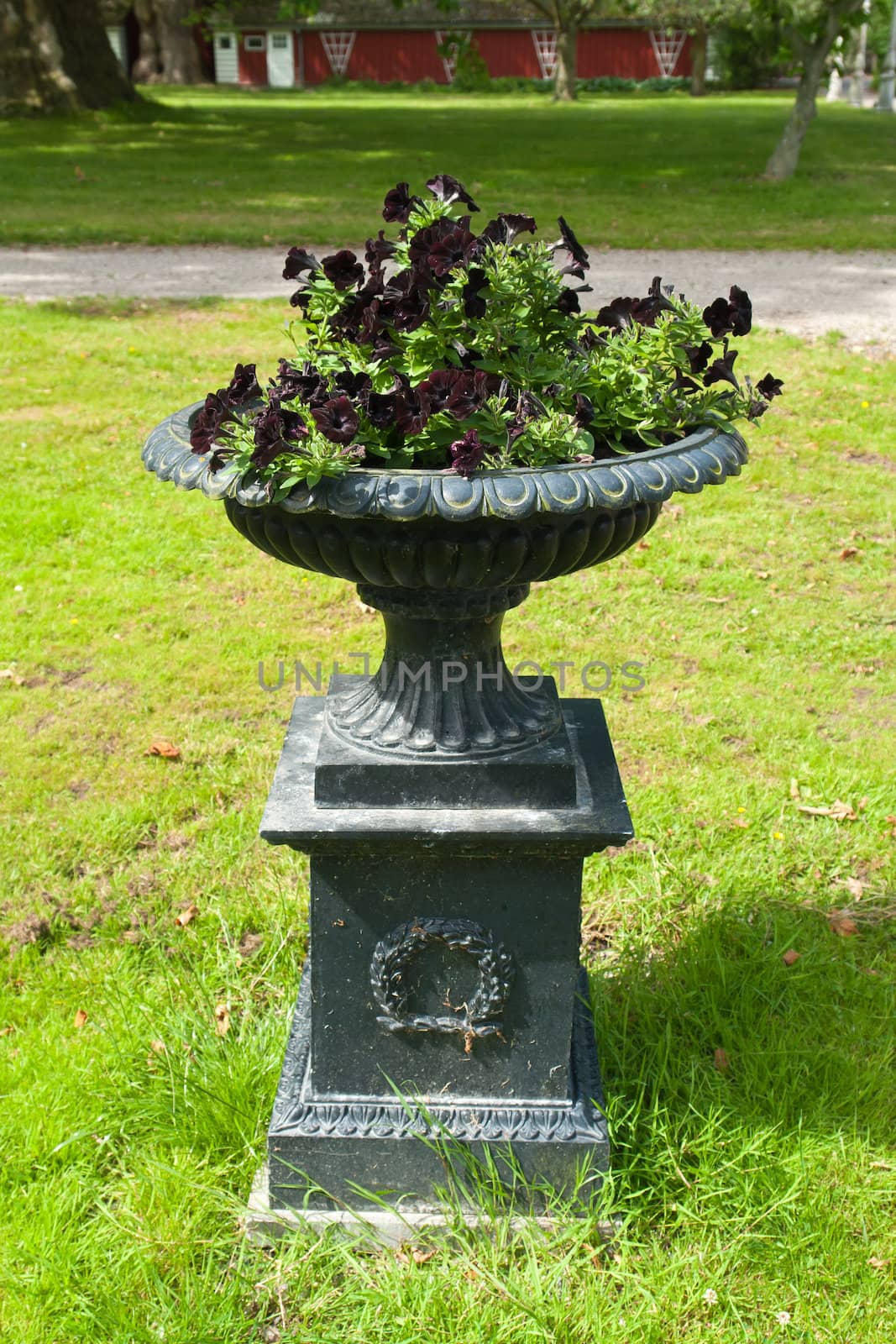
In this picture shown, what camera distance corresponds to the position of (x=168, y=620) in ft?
16.2

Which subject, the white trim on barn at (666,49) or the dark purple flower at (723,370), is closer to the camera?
the dark purple flower at (723,370)

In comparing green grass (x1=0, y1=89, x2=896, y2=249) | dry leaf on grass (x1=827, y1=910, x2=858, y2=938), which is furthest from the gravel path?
dry leaf on grass (x1=827, y1=910, x2=858, y2=938)

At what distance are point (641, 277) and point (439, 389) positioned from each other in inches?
357

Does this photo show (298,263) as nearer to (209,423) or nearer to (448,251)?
(448,251)

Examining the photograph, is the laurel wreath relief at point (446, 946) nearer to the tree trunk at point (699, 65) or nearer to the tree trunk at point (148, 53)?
the tree trunk at point (148, 53)

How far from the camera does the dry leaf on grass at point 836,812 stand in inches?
146

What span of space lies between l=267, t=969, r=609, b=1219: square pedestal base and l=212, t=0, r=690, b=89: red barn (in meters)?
47.9

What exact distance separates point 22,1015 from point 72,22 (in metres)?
22.8

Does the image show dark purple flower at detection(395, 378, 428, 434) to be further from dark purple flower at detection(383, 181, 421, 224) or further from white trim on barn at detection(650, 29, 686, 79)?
white trim on barn at detection(650, 29, 686, 79)

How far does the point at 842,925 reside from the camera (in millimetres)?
3264

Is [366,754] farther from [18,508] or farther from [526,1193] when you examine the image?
[18,508]

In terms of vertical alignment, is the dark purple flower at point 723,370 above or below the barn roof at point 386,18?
below

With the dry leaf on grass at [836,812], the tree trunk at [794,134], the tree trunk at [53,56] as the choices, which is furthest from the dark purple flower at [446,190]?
the tree trunk at [53,56]

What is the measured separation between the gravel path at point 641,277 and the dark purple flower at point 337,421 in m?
7.68
